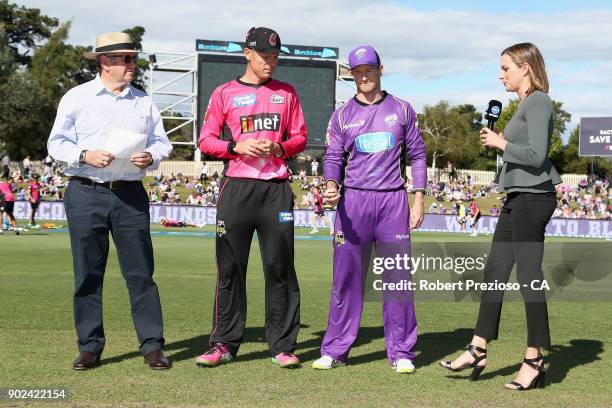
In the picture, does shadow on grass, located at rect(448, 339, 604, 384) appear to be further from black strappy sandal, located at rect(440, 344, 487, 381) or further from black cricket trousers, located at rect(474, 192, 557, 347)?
black cricket trousers, located at rect(474, 192, 557, 347)

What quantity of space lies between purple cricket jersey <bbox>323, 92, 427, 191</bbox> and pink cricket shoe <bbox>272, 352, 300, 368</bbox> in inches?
52.6

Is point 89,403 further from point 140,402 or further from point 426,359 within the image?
point 426,359

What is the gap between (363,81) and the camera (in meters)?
5.96

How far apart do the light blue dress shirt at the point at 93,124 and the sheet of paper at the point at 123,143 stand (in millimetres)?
140

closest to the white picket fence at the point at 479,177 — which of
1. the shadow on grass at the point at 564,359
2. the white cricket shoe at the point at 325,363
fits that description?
the shadow on grass at the point at 564,359

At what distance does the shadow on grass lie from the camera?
5598 millimetres

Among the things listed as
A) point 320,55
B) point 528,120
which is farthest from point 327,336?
point 320,55

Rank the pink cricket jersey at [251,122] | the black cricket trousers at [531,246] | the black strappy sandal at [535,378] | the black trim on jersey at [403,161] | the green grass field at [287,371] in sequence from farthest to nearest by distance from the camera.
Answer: the black trim on jersey at [403,161], the pink cricket jersey at [251,122], the black cricket trousers at [531,246], the black strappy sandal at [535,378], the green grass field at [287,371]

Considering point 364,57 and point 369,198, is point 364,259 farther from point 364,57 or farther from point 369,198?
point 364,57

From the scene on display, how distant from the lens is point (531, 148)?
5.19 meters

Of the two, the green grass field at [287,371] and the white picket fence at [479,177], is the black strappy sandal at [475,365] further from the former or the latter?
the white picket fence at [479,177]

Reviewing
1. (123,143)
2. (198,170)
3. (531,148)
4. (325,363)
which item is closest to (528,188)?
(531,148)

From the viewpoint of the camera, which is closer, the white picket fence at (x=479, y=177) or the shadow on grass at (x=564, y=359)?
the shadow on grass at (x=564, y=359)

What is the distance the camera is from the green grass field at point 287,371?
4805 millimetres
